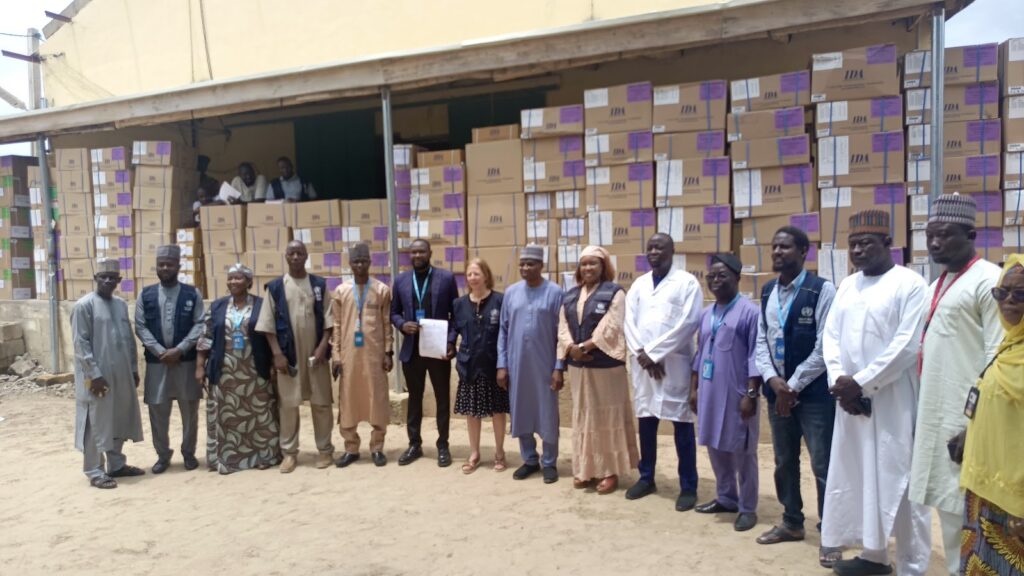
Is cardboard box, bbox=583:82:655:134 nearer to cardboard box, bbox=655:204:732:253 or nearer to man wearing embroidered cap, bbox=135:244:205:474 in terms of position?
cardboard box, bbox=655:204:732:253

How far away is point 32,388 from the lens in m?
8.88

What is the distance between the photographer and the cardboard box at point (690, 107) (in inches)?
243

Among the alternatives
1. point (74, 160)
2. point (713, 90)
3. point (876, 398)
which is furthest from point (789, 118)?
point (74, 160)

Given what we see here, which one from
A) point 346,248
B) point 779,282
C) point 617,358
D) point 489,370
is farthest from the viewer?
point 346,248

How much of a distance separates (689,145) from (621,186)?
0.69m

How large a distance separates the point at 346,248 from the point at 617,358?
4138mm

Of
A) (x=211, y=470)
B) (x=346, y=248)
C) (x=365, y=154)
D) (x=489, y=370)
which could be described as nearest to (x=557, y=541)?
(x=489, y=370)

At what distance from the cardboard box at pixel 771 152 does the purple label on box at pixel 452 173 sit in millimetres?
2600

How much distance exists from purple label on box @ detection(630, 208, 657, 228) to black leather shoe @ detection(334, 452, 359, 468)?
313cm

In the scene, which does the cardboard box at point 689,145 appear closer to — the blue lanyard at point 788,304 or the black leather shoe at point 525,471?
the blue lanyard at point 788,304

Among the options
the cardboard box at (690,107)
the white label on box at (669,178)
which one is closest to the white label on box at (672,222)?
the white label on box at (669,178)

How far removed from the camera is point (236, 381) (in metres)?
5.52

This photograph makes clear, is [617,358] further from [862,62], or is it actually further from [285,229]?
[285,229]

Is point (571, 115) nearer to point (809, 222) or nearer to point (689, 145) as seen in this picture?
point (689, 145)
